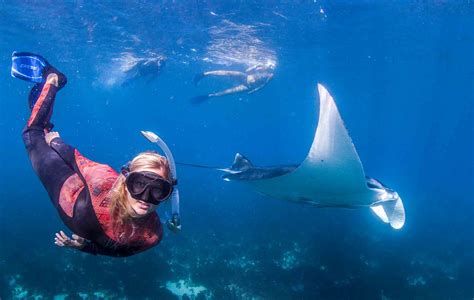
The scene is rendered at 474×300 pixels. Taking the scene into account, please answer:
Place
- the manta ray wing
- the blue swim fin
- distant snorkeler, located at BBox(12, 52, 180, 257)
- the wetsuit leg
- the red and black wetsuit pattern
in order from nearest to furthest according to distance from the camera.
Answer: distant snorkeler, located at BBox(12, 52, 180, 257) < the red and black wetsuit pattern < the wetsuit leg < the manta ray wing < the blue swim fin

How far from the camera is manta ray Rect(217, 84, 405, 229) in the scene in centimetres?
454

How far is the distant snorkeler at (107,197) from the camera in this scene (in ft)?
9.33

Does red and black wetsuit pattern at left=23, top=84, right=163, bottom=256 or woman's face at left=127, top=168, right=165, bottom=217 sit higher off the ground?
woman's face at left=127, top=168, right=165, bottom=217

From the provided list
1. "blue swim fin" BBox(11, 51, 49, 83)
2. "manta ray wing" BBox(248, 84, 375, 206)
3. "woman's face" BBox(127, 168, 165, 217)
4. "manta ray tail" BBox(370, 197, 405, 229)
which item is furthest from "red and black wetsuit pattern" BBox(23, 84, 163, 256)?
"manta ray tail" BBox(370, 197, 405, 229)

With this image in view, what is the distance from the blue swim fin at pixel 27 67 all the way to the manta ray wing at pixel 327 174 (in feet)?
13.0

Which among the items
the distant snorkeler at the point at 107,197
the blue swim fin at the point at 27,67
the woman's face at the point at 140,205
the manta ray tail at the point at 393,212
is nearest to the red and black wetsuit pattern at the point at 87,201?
the distant snorkeler at the point at 107,197

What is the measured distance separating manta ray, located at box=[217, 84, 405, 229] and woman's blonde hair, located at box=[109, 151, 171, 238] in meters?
2.32

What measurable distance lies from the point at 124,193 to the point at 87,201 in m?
0.42

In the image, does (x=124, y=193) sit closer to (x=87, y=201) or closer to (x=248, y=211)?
(x=87, y=201)

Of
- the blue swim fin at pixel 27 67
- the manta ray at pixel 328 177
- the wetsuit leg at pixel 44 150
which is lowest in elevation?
the wetsuit leg at pixel 44 150

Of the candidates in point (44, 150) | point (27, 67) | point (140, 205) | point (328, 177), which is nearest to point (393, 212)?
point (328, 177)

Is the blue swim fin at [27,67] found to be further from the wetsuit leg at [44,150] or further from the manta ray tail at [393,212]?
the manta ray tail at [393,212]

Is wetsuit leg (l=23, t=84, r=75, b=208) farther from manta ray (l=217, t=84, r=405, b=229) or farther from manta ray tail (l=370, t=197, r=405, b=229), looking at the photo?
manta ray tail (l=370, t=197, r=405, b=229)

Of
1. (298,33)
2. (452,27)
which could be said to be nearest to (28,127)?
(298,33)
